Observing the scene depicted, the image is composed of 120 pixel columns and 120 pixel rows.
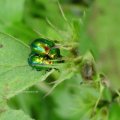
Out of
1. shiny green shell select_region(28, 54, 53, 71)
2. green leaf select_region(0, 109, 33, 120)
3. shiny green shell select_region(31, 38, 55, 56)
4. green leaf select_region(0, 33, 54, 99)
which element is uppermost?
shiny green shell select_region(31, 38, 55, 56)

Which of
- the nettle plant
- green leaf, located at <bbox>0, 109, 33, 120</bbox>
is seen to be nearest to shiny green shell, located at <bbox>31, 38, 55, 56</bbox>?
the nettle plant

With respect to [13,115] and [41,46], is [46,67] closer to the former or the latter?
[41,46]

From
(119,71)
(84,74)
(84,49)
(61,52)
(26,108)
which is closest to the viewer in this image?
(119,71)

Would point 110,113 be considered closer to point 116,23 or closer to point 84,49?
point 84,49

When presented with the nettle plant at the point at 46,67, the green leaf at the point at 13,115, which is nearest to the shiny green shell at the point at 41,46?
the nettle plant at the point at 46,67

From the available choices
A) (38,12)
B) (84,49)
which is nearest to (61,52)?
(84,49)

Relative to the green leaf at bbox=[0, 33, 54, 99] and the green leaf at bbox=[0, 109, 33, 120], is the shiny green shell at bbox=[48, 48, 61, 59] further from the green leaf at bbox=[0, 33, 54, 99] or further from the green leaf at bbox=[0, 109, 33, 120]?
the green leaf at bbox=[0, 109, 33, 120]
